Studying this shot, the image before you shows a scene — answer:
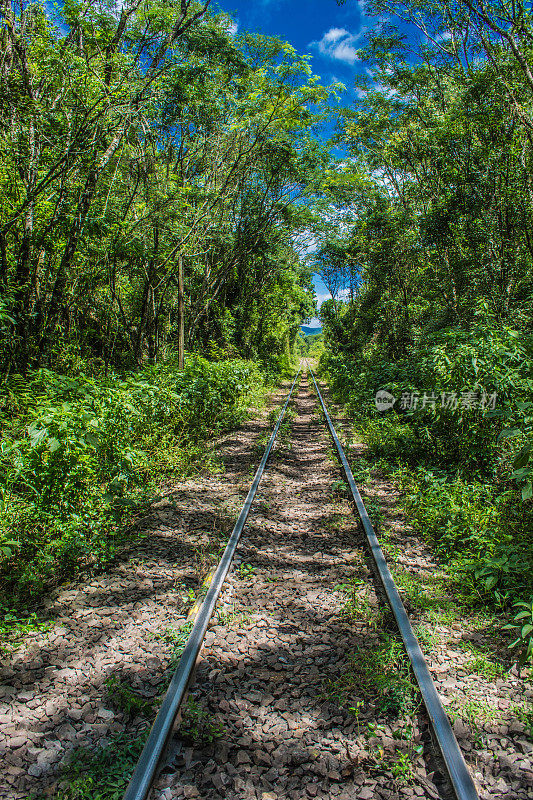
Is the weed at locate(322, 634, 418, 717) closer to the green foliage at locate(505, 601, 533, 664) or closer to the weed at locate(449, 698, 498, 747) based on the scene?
the weed at locate(449, 698, 498, 747)

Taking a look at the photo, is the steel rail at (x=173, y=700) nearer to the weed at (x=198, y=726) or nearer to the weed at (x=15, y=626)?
the weed at (x=198, y=726)

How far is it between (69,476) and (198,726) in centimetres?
247

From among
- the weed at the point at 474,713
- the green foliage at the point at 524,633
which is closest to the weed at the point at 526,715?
the weed at the point at 474,713

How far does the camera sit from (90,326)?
12.5 metres

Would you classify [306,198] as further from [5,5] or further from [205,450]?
[205,450]

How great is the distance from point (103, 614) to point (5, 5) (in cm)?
930

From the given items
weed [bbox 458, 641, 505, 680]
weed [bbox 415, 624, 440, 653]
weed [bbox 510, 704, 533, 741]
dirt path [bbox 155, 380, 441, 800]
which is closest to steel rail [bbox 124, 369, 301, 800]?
dirt path [bbox 155, 380, 441, 800]

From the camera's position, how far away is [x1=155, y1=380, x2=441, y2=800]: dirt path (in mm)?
2092

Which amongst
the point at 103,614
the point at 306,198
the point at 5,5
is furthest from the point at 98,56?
the point at 306,198

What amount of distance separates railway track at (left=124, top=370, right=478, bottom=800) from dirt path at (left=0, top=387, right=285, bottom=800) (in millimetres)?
269

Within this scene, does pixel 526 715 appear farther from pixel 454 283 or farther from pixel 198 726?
pixel 454 283

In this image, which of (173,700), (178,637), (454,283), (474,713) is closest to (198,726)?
(173,700)

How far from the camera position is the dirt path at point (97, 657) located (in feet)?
7.39

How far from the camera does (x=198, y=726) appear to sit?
2.35m
